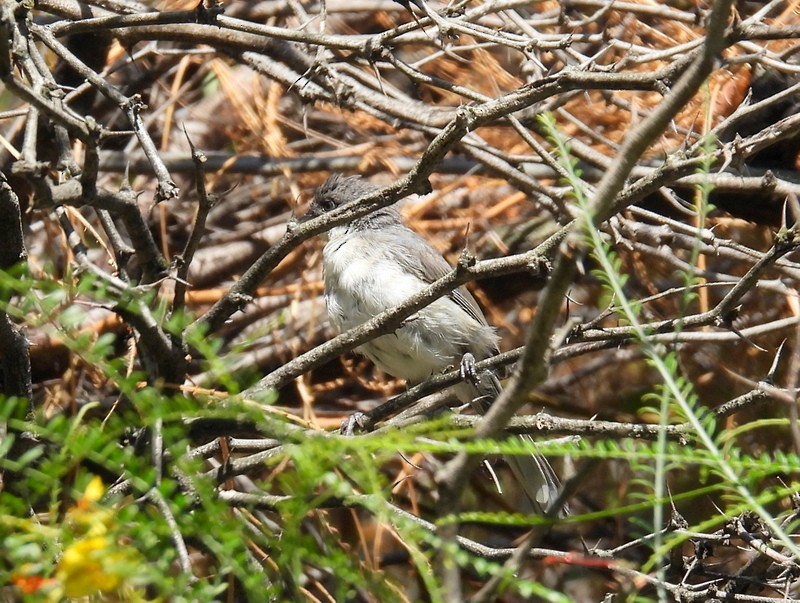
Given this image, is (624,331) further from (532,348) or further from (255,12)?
(255,12)

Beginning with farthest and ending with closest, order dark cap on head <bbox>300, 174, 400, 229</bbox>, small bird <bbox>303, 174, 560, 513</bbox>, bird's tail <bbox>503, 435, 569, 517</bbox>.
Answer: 1. dark cap on head <bbox>300, 174, 400, 229</bbox>
2. small bird <bbox>303, 174, 560, 513</bbox>
3. bird's tail <bbox>503, 435, 569, 517</bbox>

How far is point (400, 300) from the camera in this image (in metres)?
4.14

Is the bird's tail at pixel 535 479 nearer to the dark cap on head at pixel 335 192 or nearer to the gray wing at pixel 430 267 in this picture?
the gray wing at pixel 430 267

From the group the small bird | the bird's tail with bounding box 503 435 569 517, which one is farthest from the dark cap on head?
the bird's tail with bounding box 503 435 569 517

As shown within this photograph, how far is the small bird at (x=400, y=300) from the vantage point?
412 cm

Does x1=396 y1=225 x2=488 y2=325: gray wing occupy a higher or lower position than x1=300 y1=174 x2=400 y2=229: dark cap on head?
lower

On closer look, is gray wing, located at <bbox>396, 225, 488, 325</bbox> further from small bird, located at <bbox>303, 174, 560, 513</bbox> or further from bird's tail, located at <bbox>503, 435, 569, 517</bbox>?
bird's tail, located at <bbox>503, 435, 569, 517</bbox>

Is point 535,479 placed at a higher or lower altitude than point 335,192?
lower

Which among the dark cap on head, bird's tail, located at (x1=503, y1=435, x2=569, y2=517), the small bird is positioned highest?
the dark cap on head

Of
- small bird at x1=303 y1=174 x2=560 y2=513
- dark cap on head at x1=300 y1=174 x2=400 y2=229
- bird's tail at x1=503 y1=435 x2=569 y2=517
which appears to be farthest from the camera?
dark cap on head at x1=300 y1=174 x2=400 y2=229

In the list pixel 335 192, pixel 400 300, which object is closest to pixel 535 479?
pixel 400 300

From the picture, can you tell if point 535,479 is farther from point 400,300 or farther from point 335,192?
point 335,192

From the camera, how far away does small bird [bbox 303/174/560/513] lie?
4.12m

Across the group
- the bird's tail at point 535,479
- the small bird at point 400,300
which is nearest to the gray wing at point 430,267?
the small bird at point 400,300
